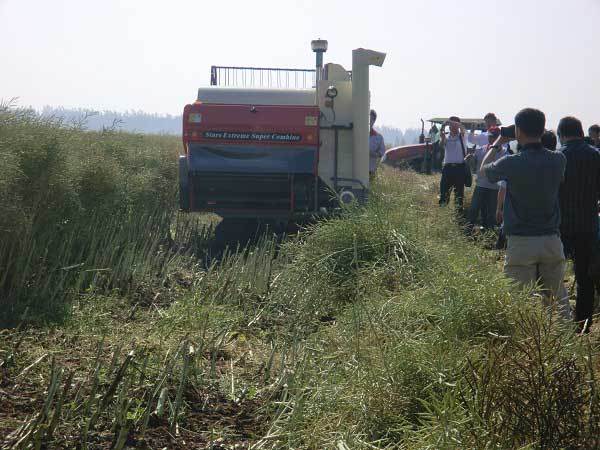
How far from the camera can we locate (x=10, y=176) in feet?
23.8

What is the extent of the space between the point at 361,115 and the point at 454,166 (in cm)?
221

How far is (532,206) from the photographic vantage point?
608 cm

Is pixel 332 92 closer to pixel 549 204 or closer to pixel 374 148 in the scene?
pixel 374 148

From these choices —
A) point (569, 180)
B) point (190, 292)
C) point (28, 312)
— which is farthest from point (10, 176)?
point (569, 180)

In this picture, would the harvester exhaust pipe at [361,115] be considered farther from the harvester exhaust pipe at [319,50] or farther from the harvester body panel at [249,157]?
the harvester exhaust pipe at [319,50]

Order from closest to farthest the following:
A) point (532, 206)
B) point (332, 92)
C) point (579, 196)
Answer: point (532, 206)
point (579, 196)
point (332, 92)

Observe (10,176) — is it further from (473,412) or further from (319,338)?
(473,412)

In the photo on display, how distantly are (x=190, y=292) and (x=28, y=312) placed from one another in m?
1.48

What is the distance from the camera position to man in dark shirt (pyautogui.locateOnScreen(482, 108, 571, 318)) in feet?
19.6

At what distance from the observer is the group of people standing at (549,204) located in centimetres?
600

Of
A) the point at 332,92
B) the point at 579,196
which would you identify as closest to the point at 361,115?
the point at 332,92

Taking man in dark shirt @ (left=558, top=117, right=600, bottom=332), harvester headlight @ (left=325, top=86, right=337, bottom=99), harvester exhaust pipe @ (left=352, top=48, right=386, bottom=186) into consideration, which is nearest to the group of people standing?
man in dark shirt @ (left=558, top=117, right=600, bottom=332)

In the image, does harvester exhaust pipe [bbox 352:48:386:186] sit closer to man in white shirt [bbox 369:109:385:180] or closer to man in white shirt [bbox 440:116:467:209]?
man in white shirt [bbox 369:109:385:180]

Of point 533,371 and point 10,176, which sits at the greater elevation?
point 10,176
